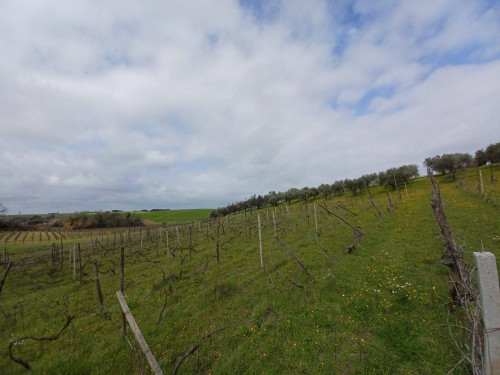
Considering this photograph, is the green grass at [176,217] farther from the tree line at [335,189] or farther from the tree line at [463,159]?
the tree line at [463,159]

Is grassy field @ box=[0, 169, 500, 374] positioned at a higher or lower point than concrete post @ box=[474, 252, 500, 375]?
lower

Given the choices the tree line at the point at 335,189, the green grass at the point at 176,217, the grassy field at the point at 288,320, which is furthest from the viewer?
the green grass at the point at 176,217

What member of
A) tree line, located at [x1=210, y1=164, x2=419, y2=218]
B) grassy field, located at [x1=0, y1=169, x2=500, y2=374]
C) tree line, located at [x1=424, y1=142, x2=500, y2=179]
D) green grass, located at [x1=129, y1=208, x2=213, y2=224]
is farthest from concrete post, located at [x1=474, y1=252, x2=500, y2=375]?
green grass, located at [x1=129, y1=208, x2=213, y2=224]

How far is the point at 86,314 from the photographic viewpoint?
8875 mm

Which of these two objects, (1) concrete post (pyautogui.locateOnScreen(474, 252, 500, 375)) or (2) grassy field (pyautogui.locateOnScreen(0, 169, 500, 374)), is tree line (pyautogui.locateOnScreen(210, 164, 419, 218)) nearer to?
(2) grassy field (pyautogui.locateOnScreen(0, 169, 500, 374))

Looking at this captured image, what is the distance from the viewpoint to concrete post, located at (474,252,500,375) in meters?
2.82

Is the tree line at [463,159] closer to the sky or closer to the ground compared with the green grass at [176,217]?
closer to the sky

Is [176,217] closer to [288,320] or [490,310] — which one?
[288,320]

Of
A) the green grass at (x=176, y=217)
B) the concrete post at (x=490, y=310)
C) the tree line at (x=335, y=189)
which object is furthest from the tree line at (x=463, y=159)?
the green grass at (x=176, y=217)

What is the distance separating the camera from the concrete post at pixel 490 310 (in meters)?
2.82

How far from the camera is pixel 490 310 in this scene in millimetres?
2867

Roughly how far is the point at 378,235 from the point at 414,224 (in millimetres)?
3489

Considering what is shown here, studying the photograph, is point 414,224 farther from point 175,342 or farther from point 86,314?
point 86,314

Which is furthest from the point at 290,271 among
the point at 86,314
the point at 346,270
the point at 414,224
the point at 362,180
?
the point at 362,180
